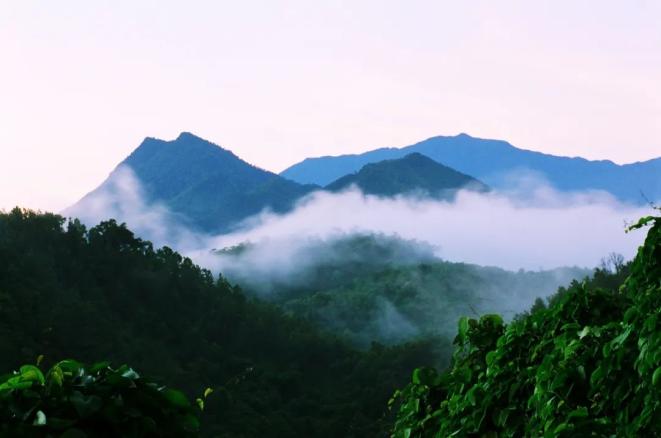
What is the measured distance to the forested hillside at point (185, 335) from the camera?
2509 inches

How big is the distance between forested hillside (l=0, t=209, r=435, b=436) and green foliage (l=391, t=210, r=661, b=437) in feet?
169

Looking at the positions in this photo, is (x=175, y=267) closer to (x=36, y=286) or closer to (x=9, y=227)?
(x=9, y=227)

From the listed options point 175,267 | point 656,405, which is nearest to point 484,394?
point 656,405

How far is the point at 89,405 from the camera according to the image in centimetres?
392

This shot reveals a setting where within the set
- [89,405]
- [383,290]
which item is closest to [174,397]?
[89,405]

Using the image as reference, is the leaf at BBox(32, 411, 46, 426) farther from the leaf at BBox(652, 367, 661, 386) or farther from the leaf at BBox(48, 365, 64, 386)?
the leaf at BBox(652, 367, 661, 386)

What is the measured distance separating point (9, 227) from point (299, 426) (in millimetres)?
26339

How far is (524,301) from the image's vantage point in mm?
188500

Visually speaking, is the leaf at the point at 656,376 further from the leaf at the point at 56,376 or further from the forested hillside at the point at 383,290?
the forested hillside at the point at 383,290

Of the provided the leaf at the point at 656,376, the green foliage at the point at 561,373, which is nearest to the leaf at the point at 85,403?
the green foliage at the point at 561,373

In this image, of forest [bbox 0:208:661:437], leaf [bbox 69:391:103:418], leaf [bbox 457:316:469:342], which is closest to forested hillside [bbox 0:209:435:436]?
forest [bbox 0:208:661:437]

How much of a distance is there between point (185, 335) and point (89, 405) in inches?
3126

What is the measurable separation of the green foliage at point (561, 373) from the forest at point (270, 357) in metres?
0.01

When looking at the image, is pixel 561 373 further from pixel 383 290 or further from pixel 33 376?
pixel 383 290
